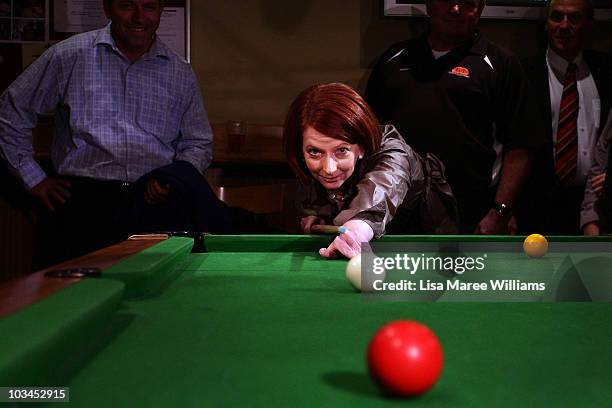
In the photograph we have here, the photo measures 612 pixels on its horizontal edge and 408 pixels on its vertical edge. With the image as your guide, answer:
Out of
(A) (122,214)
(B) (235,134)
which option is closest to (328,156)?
(A) (122,214)

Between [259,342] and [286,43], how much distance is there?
3.35 meters

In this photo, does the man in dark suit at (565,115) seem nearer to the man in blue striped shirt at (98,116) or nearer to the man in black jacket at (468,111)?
the man in black jacket at (468,111)

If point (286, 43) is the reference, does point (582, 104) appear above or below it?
below

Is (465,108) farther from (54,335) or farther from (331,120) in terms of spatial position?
(54,335)

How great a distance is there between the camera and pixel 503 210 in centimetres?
325

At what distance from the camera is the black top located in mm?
3252

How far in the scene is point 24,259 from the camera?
415 cm

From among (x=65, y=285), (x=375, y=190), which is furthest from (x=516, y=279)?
(x=65, y=285)

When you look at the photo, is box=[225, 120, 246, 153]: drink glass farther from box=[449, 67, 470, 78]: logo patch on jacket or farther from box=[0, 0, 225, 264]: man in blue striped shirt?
box=[449, 67, 470, 78]: logo patch on jacket

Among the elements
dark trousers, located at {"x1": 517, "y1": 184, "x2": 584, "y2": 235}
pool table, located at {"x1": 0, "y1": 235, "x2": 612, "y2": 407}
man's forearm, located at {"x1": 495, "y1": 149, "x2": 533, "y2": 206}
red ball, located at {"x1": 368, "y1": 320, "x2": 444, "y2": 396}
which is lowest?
dark trousers, located at {"x1": 517, "y1": 184, "x2": 584, "y2": 235}

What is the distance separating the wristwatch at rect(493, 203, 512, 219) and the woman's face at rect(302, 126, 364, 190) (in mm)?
1142

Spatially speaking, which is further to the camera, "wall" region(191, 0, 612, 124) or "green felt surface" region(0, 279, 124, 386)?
"wall" region(191, 0, 612, 124)

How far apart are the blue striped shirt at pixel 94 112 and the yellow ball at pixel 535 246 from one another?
5.79 ft

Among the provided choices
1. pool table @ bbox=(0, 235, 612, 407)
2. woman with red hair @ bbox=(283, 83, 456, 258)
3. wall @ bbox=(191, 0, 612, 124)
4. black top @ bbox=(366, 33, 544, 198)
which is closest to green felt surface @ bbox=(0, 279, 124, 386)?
pool table @ bbox=(0, 235, 612, 407)
